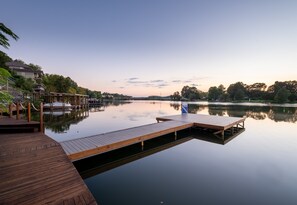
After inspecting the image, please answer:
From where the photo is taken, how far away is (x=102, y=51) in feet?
57.0

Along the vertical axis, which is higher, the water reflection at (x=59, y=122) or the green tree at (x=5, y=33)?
the green tree at (x=5, y=33)

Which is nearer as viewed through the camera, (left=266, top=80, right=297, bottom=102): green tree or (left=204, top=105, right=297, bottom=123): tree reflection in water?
(left=204, top=105, right=297, bottom=123): tree reflection in water

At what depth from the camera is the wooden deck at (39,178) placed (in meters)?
1.83

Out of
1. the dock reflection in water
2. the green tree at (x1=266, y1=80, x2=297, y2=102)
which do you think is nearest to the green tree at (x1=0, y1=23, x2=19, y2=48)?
the dock reflection in water

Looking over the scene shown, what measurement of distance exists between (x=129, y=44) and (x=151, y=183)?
16415mm

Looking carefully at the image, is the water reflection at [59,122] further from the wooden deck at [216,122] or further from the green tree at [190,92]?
the green tree at [190,92]

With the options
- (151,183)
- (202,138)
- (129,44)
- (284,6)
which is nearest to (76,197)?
(151,183)

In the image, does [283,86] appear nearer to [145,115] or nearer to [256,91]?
[256,91]

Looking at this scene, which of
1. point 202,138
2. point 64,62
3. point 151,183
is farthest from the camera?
point 64,62

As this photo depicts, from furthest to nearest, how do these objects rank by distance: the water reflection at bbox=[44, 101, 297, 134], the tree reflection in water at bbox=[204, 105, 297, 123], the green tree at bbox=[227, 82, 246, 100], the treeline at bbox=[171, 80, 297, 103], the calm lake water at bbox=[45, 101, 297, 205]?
the green tree at bbox=[227, 82, 246, 100], the treeline at bbox=[171, 80, 297, 103], the tree reflection in water at bbox=[204, 105, 297, 123], the water reflection at bbox=[44, 101, 297, 134], the calm lake water at bbox=[45, 101, 297, 205]

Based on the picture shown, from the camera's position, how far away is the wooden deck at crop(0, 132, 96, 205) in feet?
6.01

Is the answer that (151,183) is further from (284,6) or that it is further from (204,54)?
(204,54)

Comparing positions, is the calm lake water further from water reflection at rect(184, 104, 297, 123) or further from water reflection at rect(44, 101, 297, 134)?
water reflection at rect(184, 104, 297, 123)

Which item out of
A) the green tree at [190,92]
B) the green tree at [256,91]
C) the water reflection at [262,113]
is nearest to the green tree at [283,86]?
the green tree at [256,91]
